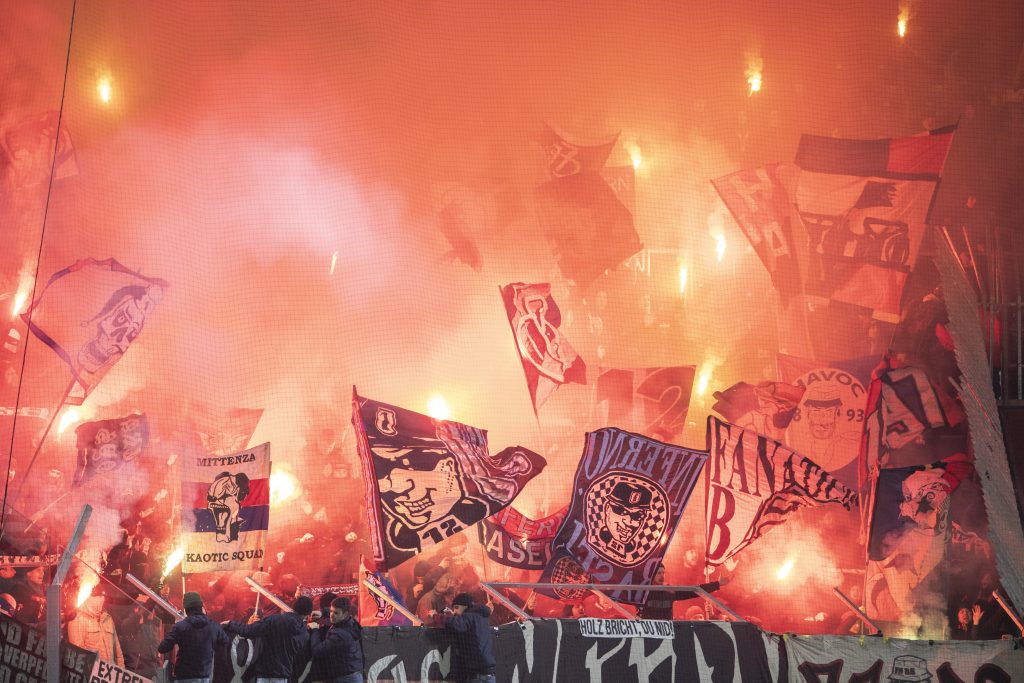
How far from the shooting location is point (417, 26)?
46.3ft

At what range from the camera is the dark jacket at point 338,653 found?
6945 mm

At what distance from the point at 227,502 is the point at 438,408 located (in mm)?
3790

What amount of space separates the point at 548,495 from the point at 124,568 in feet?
20.2

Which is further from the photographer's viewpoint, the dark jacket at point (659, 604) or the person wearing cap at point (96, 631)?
the dark jacket at point (659, 604)

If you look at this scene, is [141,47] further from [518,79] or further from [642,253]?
[642,253]

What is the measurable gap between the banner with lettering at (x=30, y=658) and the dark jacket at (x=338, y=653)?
4.74 metres

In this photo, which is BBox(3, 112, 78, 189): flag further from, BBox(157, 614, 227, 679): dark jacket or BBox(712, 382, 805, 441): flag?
BBox(712, 382, 805, 441): flag

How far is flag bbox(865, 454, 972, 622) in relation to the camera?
12508mm

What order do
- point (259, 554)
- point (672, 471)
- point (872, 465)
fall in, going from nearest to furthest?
point (259, 554)
point (672, 471)
point (872, 465)

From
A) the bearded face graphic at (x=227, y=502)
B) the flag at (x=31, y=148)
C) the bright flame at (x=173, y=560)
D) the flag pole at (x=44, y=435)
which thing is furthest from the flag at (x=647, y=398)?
the flag at (x=31, y=148)

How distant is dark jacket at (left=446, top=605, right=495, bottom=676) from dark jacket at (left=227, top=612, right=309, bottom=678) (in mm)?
1229

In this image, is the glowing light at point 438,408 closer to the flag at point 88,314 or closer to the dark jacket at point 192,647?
the flag at point 88,314

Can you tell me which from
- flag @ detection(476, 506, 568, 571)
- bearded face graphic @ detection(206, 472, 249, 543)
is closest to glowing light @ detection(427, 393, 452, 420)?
flag @ detection(476, 506, 568, 571)

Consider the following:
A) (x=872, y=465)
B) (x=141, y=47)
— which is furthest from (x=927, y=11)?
(x=141, y=47)
